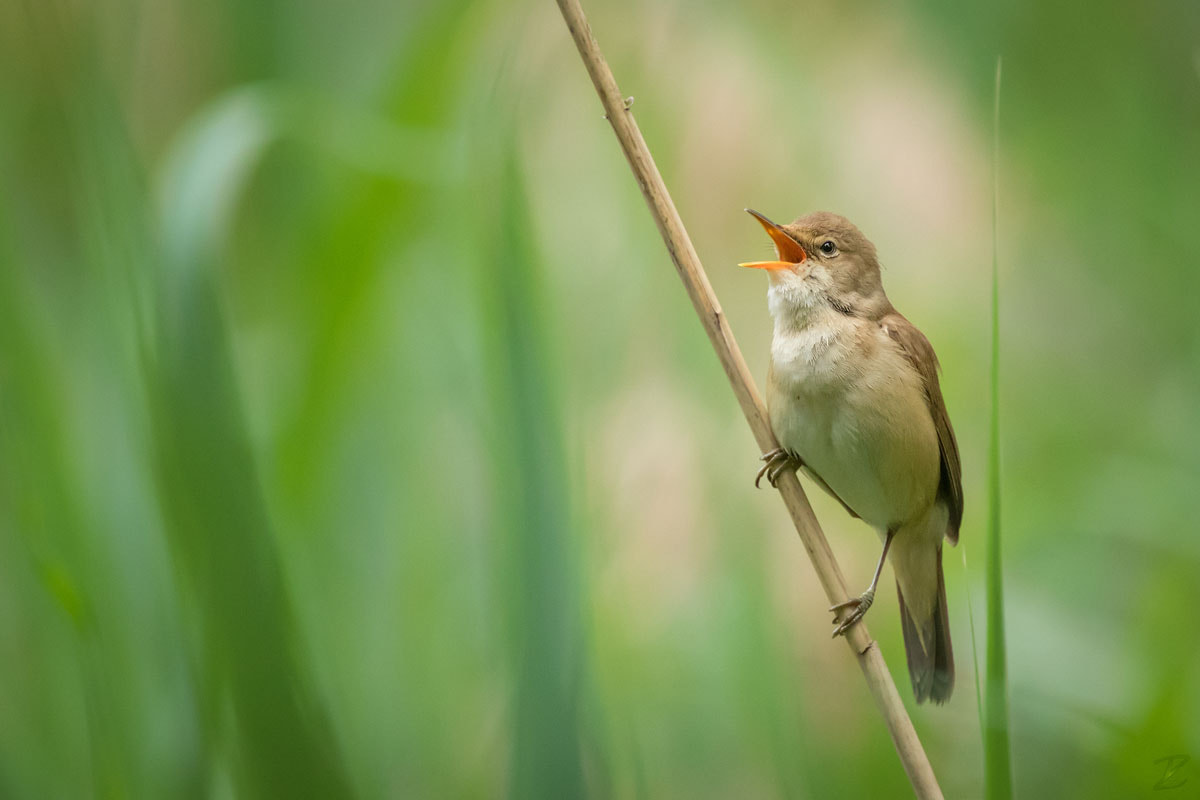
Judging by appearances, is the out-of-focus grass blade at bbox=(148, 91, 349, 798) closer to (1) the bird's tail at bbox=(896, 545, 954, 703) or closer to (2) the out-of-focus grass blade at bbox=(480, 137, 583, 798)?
(2) the out-of-focus grass blade at bbox=(480, 137, 583, 798)

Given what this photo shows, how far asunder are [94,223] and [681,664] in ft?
5.19

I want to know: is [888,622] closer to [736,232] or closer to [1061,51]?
[736,232]

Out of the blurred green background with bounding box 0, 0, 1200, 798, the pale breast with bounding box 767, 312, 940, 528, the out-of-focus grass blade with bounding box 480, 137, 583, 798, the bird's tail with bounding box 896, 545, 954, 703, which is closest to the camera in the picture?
the out-of-focus grass blade with bounding box 480, 137, 583, 798

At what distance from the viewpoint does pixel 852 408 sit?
1.99 m

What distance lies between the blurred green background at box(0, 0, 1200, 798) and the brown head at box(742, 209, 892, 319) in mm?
361

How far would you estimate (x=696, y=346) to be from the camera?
2.35 m

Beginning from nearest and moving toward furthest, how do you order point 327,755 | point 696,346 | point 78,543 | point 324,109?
point 327,755, point 78,543, point 324,109, point 696,346

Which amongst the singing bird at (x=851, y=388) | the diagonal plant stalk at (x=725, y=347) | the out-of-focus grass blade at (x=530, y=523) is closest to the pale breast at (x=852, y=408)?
the singing bird at (x=851, y=388)

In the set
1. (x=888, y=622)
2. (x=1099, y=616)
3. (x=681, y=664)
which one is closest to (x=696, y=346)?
(x=681, y=664)

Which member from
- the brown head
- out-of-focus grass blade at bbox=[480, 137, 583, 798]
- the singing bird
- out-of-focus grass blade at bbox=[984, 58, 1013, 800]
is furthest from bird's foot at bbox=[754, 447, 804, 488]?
out-of-focus grass blade at bbox=[984, 58, 1013, 800]

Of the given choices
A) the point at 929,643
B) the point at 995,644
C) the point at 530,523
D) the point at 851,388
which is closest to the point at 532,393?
the point at 530,523

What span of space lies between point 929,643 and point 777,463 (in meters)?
0.62

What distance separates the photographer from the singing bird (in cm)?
200

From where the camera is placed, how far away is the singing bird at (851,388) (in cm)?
200
